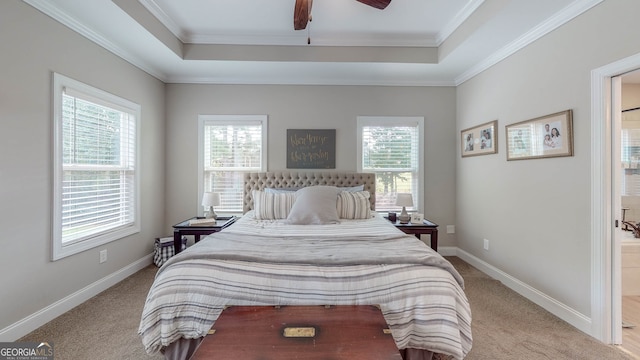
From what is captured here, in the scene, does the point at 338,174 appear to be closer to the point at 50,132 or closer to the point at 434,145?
the point at 434,145

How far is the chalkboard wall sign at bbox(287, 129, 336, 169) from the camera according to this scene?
416 cm

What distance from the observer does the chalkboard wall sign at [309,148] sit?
4.16 metres

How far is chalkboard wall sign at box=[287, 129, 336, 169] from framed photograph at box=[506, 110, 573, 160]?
7.61ft

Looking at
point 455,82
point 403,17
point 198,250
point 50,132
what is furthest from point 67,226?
point 455,82

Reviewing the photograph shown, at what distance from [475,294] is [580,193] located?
1427 millimetres

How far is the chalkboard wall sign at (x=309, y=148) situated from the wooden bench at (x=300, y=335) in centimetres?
277

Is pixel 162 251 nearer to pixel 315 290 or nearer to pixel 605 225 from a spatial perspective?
pixel 315 290

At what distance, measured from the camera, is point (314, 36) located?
3.41m

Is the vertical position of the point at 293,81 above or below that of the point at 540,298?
above

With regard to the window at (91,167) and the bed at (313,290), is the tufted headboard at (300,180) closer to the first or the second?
the window at (91,167)

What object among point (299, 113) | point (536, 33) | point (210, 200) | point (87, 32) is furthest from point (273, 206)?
point (536, 33)

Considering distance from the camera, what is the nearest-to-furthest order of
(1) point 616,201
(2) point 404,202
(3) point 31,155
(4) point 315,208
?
(1) point 616,201 → (3) point 31,155 → (4) point 315,208 → (2) point 404,202

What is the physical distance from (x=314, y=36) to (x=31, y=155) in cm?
311

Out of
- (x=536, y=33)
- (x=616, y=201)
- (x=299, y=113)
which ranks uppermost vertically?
(x=536, y=33)
